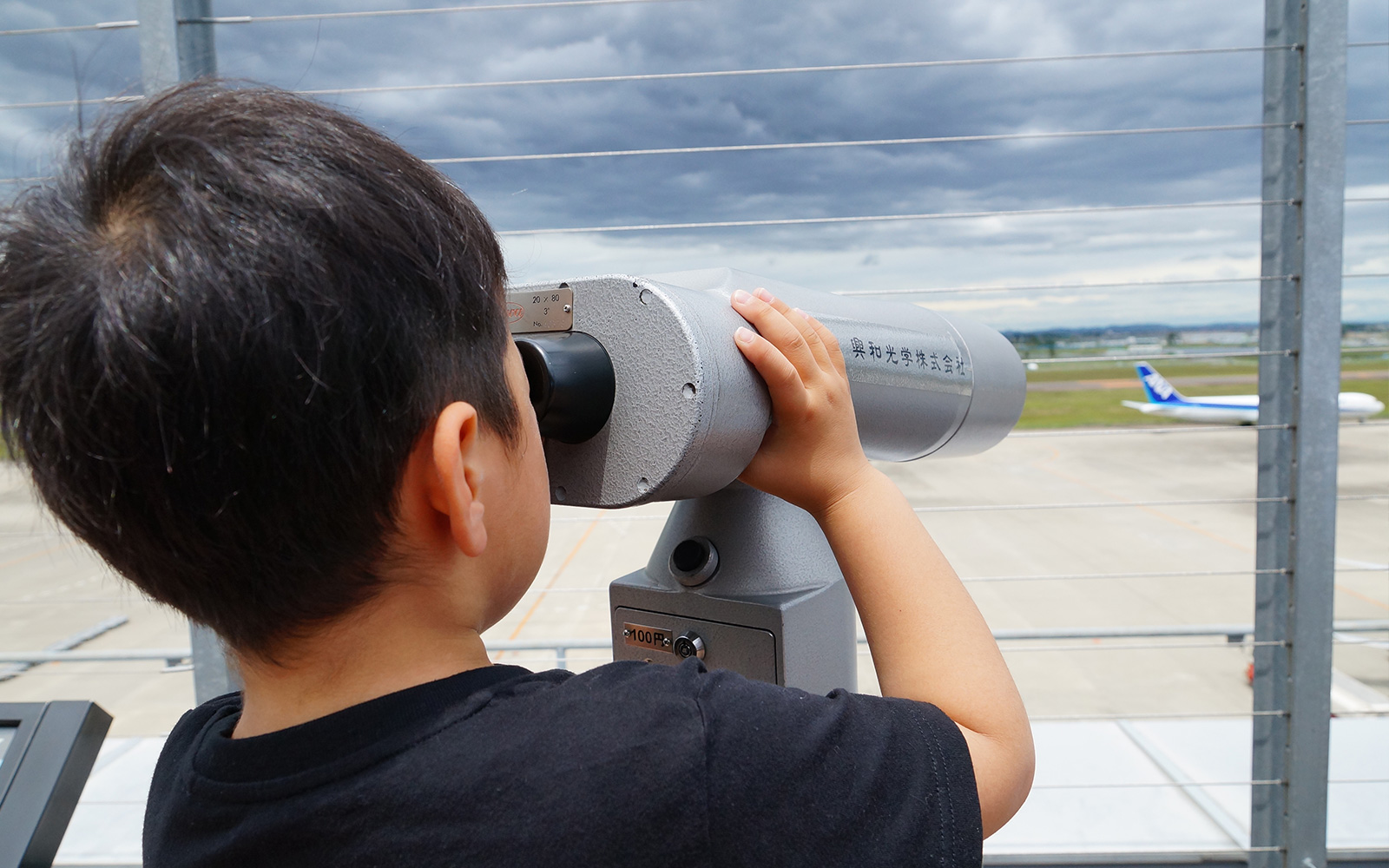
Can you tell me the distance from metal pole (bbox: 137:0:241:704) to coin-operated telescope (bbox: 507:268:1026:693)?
76 centimetres

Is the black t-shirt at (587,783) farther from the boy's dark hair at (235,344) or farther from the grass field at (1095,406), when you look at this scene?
the grass field at (1095,406)

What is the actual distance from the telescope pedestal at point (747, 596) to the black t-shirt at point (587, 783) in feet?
0.57

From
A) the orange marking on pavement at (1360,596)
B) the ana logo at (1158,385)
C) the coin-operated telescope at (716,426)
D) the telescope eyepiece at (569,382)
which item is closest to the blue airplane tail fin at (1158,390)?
the ana logo at (1158,385)

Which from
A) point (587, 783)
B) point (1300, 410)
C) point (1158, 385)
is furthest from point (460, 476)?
point (1158, 385)

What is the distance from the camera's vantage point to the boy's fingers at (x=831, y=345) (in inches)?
22.8

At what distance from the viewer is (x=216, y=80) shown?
1.49 feet

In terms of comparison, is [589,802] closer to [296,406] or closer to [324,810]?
[324,810]

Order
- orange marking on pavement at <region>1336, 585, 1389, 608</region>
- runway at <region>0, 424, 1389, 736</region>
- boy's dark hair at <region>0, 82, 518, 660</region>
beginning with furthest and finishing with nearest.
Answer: orange marking on pavement at <region>1336, 585, 1389, 608</region> → runway at <region>0, 424, 1389, 736</region> → boy's dark hair at <region>0, 82, 518, 660</region>

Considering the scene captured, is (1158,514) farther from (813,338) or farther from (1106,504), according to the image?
(813,338)

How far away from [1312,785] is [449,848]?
4.40 ft

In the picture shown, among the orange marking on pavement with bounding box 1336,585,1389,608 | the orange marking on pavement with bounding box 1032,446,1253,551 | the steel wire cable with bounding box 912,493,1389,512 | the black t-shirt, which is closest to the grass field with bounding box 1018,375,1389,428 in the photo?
the orange marking on pavement with bounding box 1032,446,1253,551

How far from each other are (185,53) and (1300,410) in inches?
63.7

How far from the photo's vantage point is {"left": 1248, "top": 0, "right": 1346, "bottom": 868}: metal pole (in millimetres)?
1119

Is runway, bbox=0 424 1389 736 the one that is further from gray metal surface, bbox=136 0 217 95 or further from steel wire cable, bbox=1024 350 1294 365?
gray metal surface, bbox=136 0 217 95
